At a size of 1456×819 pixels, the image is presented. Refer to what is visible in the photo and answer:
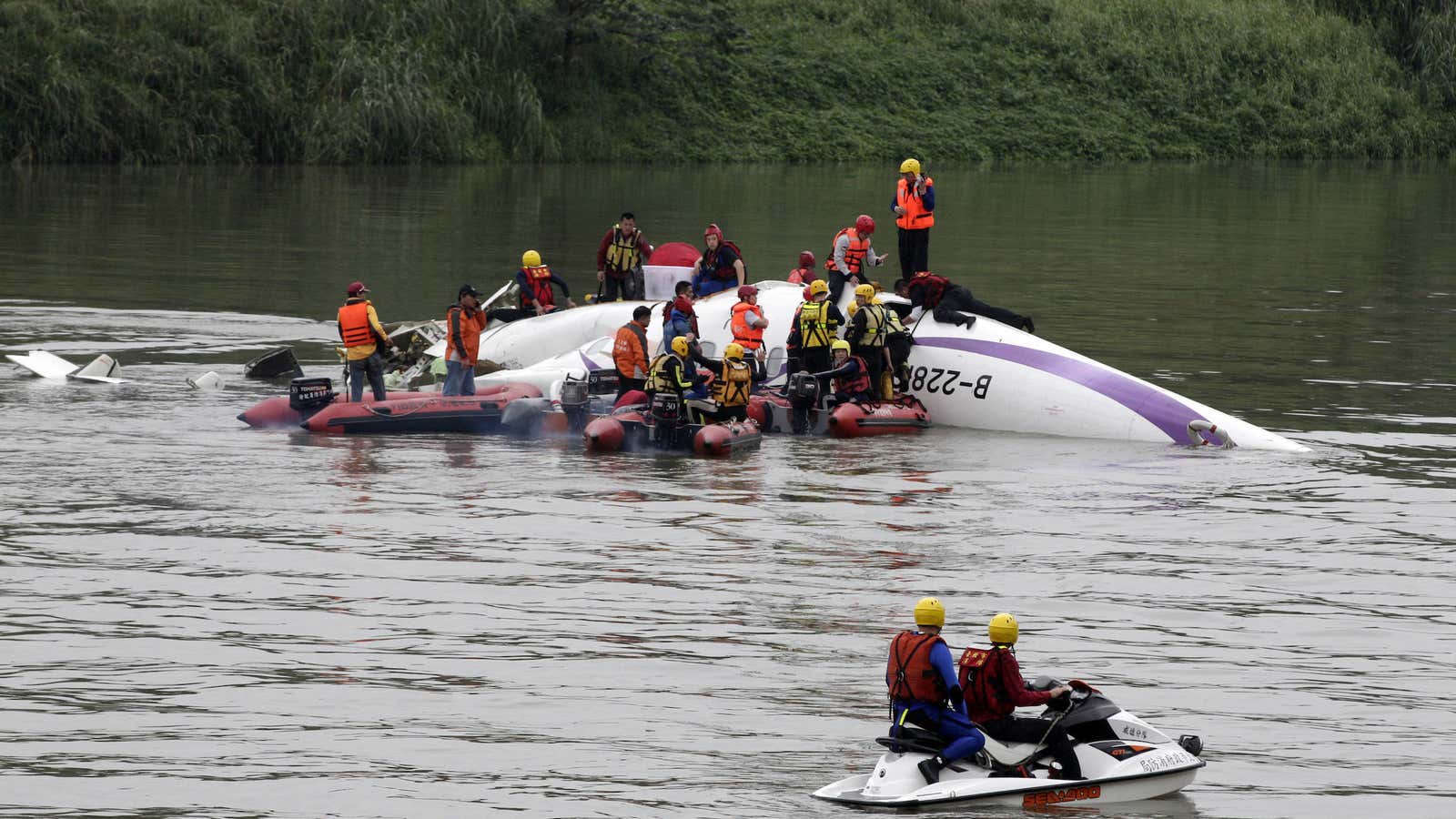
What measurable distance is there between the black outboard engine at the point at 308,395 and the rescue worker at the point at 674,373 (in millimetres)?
5282

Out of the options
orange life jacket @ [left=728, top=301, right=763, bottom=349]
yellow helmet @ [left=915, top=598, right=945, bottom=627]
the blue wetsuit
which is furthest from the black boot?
orange life jacket @ [left=728, top=301, right=763, bottom=349]

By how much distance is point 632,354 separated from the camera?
30.2 metres

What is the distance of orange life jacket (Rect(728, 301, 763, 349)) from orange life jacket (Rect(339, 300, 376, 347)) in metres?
5.84

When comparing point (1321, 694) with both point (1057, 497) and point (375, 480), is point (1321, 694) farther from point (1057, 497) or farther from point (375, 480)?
point (375, 480)

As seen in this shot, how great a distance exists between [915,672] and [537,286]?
2229 cm

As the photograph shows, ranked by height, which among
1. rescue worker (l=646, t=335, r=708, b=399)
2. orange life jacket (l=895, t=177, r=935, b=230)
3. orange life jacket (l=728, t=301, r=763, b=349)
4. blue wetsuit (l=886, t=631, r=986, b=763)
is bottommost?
blue wetsuit (l=886, t=631, r=986, b=763)

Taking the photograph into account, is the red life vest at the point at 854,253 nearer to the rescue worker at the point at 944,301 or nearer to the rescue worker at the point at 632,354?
the rescue worker at the point at 944,301

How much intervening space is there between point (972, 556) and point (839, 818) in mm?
8056

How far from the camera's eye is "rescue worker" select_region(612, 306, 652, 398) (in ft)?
98.7

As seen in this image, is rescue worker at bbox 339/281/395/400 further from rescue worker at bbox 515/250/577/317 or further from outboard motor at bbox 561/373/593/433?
rescue worker at bbox 515/250/577/317

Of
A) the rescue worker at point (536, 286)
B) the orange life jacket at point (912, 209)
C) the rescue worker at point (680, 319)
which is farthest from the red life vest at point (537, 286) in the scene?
the orange life jacket at point (912, 209)

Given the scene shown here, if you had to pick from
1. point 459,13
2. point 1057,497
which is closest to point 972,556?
point 1057,497

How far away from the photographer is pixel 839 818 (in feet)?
45.0

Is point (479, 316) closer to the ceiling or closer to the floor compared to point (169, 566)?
closer to the ceiling
